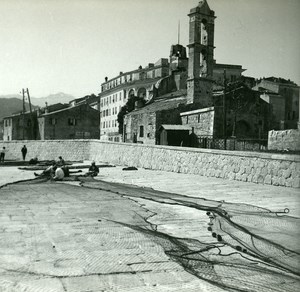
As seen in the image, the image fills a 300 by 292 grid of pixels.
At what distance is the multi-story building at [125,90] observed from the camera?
65.4m

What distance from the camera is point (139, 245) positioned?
517 cm

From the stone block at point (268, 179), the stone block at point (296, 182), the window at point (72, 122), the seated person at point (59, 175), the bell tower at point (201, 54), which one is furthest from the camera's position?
the window at point (72, 122)

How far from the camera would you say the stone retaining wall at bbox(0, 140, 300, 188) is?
1163 centimetres

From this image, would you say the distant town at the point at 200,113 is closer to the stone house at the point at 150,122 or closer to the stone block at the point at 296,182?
the stone house at the point at 150,122

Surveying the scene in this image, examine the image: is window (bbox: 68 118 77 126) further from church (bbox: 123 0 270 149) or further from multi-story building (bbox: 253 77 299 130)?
multi-story building (bbox: 253 77 299 130)

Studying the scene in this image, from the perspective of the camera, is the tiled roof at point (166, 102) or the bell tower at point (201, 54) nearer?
the bell tower at point (201, 54)

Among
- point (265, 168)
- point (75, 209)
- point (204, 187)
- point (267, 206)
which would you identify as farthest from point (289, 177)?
point (75, 209)

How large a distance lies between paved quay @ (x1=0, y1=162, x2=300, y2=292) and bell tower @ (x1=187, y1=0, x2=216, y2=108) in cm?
2613

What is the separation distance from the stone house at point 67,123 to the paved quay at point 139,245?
4701 centimetres

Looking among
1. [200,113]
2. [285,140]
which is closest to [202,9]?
[200,113]

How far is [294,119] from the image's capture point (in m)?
54.7

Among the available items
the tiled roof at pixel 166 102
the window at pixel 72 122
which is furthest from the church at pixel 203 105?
the window at pixel 72 122

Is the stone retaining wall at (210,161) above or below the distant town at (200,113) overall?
below

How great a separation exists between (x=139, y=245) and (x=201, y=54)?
107 ft
